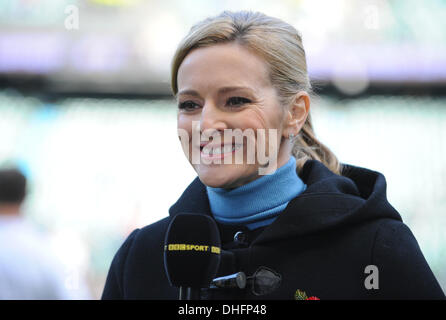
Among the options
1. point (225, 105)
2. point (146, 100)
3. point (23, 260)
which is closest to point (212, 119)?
point (225, 105)

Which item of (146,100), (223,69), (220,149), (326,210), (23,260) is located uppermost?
(146,100)

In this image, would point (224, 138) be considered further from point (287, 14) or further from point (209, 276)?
point (287, 14)

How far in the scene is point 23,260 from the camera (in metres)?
2.14

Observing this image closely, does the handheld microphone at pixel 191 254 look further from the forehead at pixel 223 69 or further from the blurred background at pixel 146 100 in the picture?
the blurred background at pixel 146 100

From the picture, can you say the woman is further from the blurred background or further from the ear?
the blurred background

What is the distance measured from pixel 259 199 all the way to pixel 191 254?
305mm

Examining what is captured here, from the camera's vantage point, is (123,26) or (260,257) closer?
(260,257)

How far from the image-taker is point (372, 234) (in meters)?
1.02

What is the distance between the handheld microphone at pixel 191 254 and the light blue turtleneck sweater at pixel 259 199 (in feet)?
0.76

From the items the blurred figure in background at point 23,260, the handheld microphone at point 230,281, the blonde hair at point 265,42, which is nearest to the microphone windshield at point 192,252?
the handheld microphone at point 230,281

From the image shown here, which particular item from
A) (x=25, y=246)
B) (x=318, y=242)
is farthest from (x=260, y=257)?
(x=25, y=246)

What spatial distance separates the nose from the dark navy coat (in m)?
0.20

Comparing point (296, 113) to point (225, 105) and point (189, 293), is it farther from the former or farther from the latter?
point (189, 293)

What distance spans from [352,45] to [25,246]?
3.20 metres
